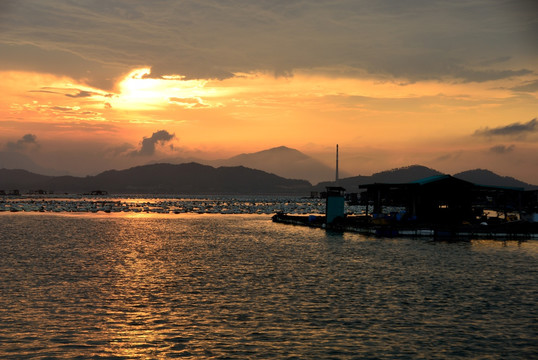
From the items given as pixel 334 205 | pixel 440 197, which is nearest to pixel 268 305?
pixel 440 197

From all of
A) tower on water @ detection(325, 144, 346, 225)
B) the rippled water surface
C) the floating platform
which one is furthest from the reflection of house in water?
the rippled water surface

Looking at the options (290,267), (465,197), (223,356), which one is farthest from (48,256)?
(465,197)

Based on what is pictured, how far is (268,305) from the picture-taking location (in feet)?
71.7

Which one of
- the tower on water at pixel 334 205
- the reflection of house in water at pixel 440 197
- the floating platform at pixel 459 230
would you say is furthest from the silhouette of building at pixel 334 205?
the floating platform at pixel 459 230

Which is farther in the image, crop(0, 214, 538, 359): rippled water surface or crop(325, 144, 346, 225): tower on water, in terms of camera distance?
crop(325, 144, 346, 225): tower on water

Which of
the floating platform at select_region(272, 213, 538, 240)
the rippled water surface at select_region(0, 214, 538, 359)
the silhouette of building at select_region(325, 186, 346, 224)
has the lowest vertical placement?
the rippled water surface at select_region(0, 214, 538, 359)

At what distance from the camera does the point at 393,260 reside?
3784cm

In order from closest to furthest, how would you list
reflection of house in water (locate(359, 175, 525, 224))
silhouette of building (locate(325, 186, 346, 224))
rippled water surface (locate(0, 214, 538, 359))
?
rippled water surface (locate(0, 214, 538, 359)), reflection of house in water (locate(359, 175, 525, 224)), silhouette of building (locate(325, 186, 346, 224))

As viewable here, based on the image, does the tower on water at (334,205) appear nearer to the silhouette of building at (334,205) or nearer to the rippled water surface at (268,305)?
the silhouette of building at (334,205)

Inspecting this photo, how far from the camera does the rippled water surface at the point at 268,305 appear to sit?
1609cm

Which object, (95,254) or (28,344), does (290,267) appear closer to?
(95,254)

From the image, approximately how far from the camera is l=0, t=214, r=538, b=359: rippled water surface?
52.8ft

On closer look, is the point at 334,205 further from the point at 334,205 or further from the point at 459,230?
the point at 459,230

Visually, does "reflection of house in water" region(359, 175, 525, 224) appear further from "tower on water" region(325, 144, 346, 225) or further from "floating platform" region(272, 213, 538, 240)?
"tower on water" region(325, 144, 346, 225)
